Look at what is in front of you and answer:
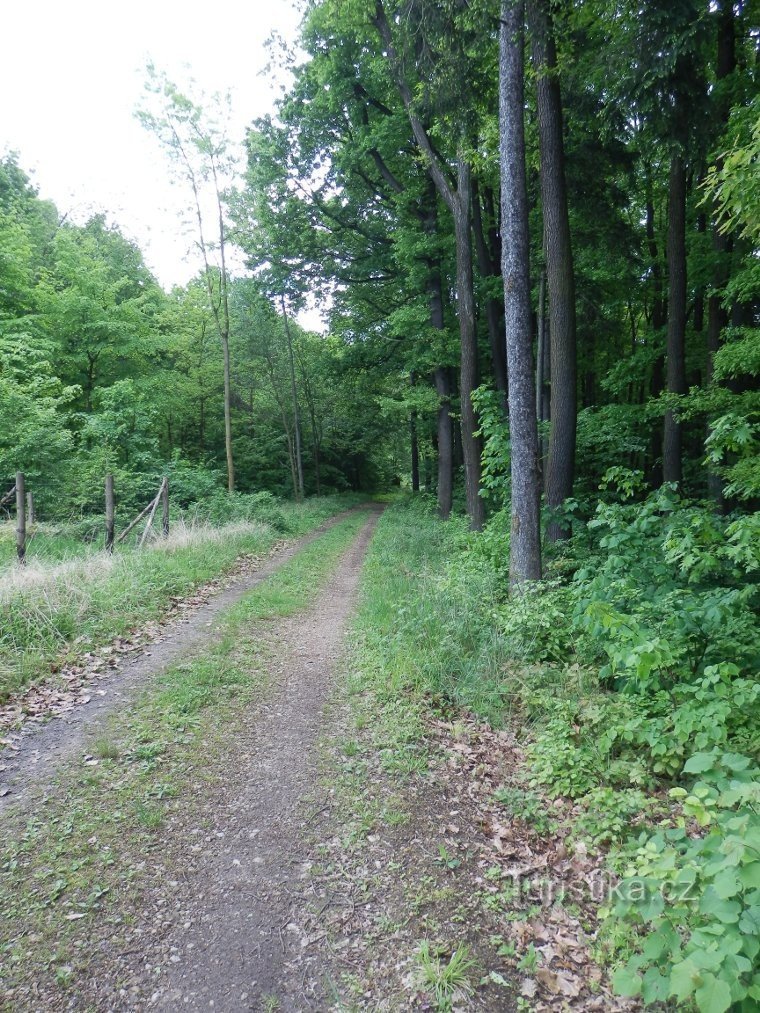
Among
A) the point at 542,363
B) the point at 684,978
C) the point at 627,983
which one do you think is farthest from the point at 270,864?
the point at 542,363

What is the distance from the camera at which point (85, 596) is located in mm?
6617

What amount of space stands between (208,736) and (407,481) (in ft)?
167

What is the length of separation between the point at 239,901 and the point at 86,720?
2570 mm

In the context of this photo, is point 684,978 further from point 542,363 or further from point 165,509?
point 165,509

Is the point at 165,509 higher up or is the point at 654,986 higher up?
the point at 165,509

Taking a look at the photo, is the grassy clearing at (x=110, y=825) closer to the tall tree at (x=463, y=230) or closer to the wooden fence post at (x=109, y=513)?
the wooden fence post at (x=109, y=513)

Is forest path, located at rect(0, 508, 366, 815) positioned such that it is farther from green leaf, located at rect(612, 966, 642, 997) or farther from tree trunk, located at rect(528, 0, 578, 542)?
tree trunk, located at rect(528, 0, 578, 542)

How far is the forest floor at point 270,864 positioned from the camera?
7.79ft

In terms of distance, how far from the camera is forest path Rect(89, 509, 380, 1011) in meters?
2.33

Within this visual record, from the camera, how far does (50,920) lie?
8.57 feet

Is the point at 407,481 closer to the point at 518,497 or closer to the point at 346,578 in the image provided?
the point at 346,578

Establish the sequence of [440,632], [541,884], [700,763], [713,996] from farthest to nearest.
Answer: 1. [440,632]
2. [541,884]
3. [700,763]
4. [713,996]

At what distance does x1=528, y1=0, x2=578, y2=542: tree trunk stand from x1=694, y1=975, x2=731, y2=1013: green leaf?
602 cm

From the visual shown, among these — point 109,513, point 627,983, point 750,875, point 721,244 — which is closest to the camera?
point 750,875
